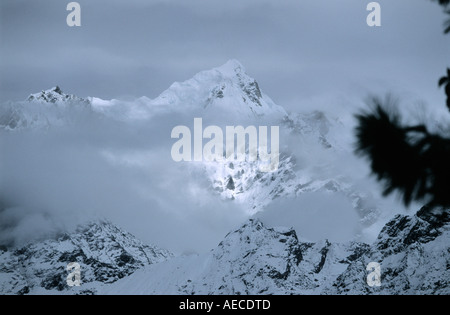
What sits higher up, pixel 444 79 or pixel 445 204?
pixel 444 79

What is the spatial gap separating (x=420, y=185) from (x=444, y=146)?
0.54m

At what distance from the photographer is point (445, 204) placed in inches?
287
